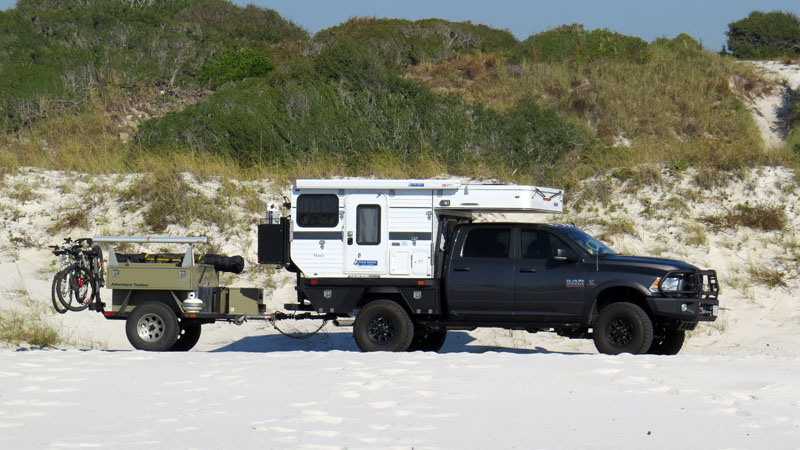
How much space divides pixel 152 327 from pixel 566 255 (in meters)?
6.08

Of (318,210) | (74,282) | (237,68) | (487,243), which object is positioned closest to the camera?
(487,243)

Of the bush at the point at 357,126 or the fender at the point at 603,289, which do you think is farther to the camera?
the bush at the point at 357,126

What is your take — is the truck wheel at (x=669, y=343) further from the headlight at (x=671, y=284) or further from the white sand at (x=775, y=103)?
the white sand at (x=775, y=103)

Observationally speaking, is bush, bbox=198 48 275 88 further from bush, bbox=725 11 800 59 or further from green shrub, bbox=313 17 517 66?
bush, bbox=725 11 800 59

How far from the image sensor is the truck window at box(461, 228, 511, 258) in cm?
1405

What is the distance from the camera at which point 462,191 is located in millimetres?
14180

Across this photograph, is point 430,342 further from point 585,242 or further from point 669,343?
point 669,343

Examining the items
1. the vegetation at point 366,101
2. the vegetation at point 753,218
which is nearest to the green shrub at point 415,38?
the vegetation at point 366,101

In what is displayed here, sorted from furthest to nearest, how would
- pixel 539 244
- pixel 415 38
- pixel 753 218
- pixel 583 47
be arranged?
pixel 415 38 < pixel 583 47 < pixel 753 218 < pixel 539 244

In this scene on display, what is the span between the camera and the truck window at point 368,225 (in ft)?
47.1

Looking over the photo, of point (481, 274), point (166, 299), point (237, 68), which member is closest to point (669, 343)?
point (481, 274)

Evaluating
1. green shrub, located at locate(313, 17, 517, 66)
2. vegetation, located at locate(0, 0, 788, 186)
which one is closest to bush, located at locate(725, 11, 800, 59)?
vegetation, located at locate(0, 0, 788, 186)

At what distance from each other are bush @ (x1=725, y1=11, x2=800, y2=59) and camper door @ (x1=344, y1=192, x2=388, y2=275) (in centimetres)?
2767

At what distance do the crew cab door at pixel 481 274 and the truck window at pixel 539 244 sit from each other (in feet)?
0.68
